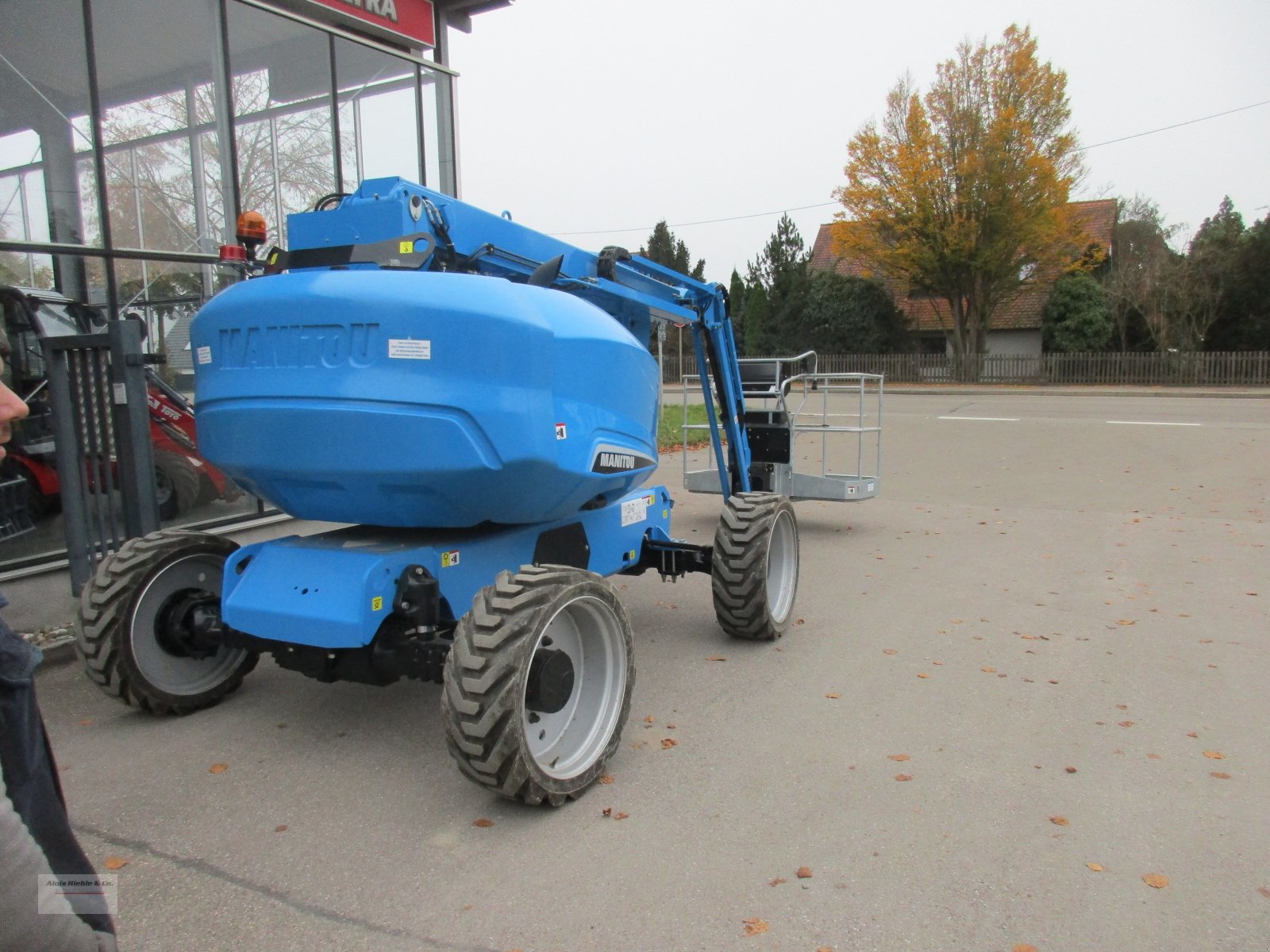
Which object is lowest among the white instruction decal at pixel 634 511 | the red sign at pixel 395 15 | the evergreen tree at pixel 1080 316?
A: the white instruction decal at pixel 634 511

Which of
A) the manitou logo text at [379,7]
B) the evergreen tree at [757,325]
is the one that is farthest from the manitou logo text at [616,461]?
the evergreen tree at [757,325]

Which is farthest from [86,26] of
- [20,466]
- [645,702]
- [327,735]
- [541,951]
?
[541,951]

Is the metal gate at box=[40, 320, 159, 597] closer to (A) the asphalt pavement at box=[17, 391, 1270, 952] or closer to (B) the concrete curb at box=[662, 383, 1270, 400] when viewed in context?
(A) the asphalt pavement at box=[17, 391, 1270, 952]

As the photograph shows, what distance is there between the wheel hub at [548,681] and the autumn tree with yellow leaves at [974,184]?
112 feet

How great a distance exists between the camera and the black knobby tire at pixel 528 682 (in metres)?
3.29

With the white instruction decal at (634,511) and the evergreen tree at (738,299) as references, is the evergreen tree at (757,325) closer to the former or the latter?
the evergreen tree at (738,299)

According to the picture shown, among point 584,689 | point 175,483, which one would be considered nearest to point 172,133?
point 175,483

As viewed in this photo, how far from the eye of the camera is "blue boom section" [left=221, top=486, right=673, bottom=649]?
3.65 metres

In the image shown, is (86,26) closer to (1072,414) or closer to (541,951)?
(541,951)

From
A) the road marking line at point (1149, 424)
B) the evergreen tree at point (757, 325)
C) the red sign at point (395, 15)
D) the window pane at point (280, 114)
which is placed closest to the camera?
the window pane at point (280, 114)

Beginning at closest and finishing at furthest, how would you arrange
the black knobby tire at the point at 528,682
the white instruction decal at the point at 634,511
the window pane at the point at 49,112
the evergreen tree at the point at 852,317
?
the black knobby tire at the point at 528,682, the white instruction decal at the point at 634,511, the window pane at the point at 49,112, the evergreen tree at the point at 852,317

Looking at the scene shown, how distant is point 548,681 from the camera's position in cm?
354

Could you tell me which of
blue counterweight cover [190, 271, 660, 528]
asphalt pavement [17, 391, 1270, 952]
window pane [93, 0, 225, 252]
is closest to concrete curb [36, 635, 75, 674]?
asphalt pavement [17, 391, 1270, 952]

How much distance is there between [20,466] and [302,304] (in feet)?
13.5
